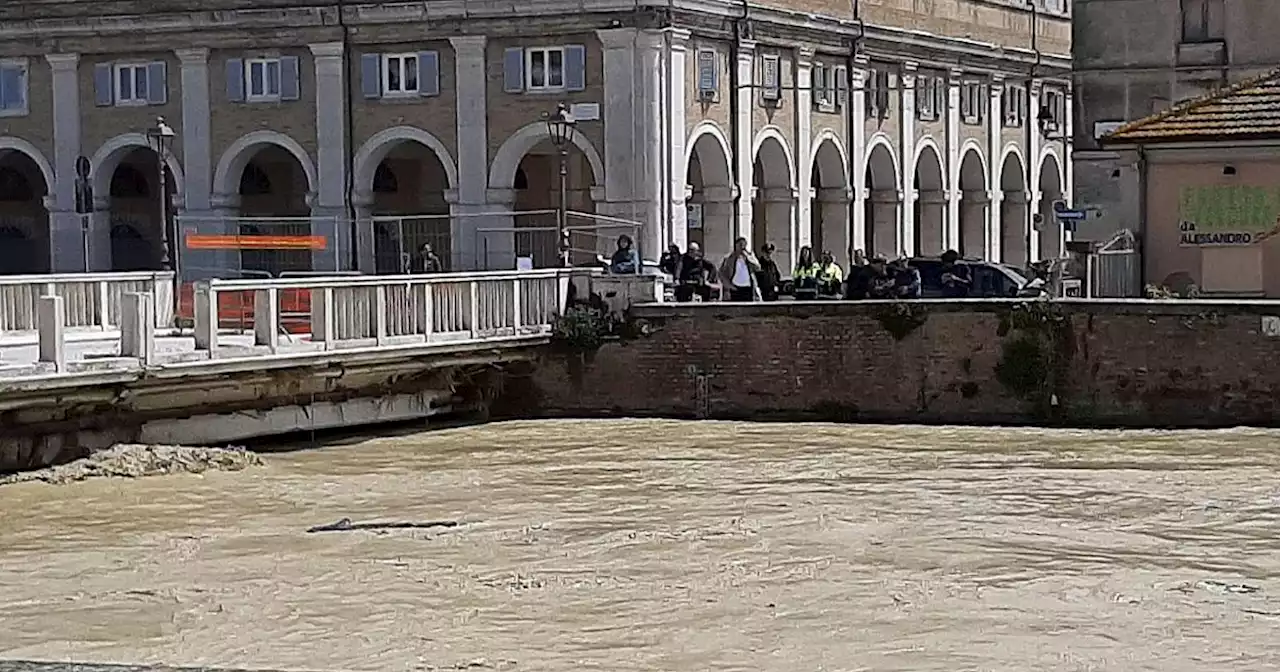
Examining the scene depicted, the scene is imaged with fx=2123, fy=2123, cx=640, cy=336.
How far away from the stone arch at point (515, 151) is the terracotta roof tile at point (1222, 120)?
492 inches

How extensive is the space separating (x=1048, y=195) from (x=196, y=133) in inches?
1034

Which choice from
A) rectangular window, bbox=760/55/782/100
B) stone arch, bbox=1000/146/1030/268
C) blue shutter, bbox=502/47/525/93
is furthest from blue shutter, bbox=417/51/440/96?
stone arch, bbox=1000/146/1030/268

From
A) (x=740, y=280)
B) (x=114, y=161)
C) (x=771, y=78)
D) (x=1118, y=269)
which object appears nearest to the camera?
(x=1118, y=269)

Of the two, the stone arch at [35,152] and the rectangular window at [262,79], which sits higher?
the rectangular window at [262,79]

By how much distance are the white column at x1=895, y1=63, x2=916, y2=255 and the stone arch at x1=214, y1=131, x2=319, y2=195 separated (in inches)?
570

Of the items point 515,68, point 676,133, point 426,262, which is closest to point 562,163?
→ point 426,262

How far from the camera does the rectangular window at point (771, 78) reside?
146ft

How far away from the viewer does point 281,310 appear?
26391 mm

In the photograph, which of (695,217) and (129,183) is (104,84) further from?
(695,217)

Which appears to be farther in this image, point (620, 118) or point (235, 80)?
point (235, 80)

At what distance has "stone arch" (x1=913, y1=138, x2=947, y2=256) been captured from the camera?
53316mm

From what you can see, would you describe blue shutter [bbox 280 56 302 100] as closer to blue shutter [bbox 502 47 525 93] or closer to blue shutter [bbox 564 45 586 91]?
blue shutter [bbox 502 47 525 93]

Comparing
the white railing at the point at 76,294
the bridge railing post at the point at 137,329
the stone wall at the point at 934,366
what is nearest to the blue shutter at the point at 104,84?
the stone wall at the point at 934,366

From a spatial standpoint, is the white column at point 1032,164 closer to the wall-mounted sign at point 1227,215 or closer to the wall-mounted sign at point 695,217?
the wall-mounted sign at point 695,217
